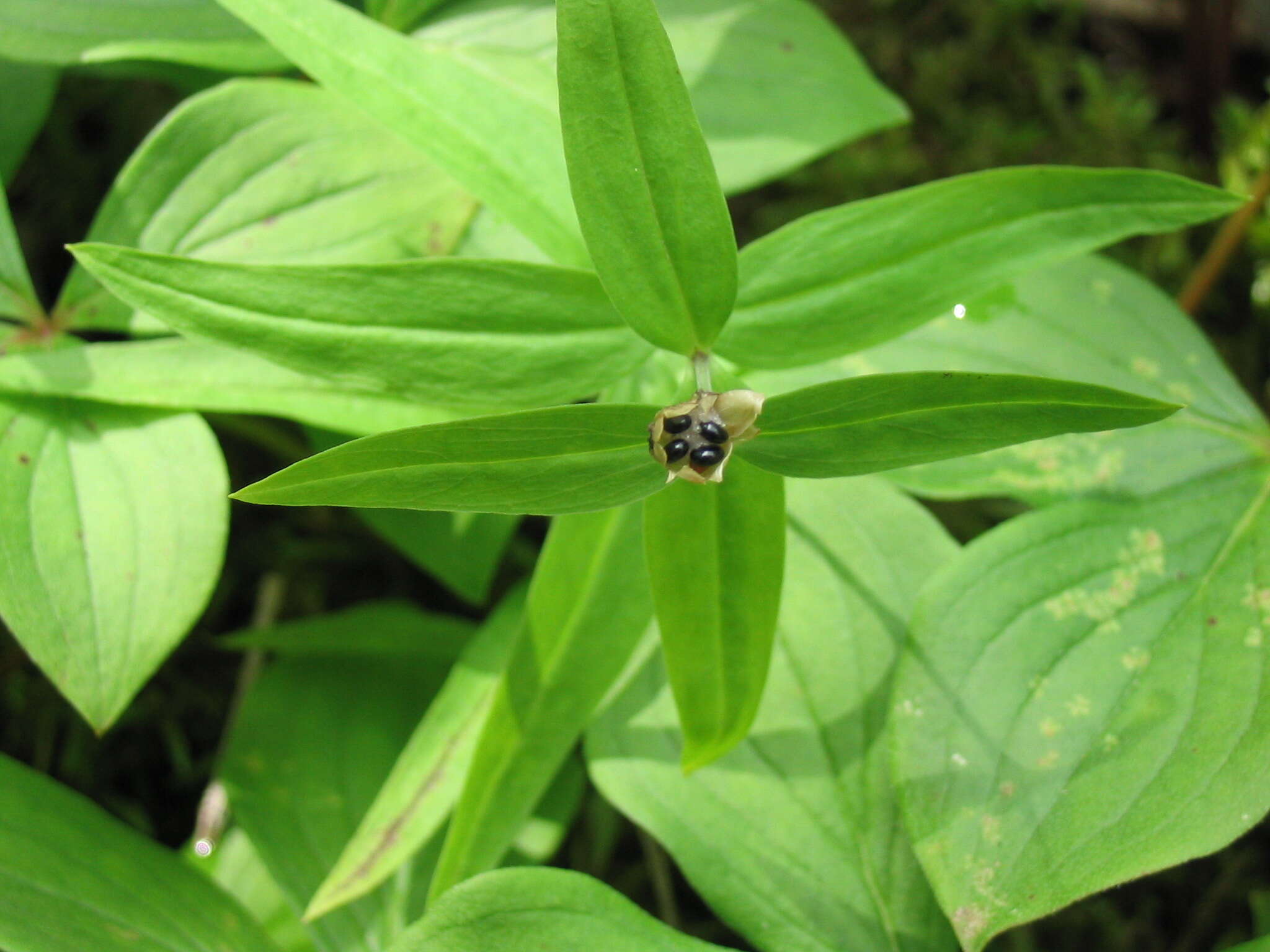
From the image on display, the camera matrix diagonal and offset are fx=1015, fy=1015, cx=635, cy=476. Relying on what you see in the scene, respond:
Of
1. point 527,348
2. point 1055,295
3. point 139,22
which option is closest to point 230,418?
point 139,22

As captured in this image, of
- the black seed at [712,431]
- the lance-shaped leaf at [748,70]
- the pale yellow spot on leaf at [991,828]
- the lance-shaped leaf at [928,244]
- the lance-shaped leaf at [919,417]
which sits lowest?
the pale yellow spot on leaf at [991,828]

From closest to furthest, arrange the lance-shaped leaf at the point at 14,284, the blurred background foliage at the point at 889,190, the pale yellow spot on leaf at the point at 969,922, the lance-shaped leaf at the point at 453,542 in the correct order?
1. the pale yellow spot on leaf at the point at 969,922
2. the lance-shaped leaf at the point at 14,284
3. the lance-shaped leaf at the point at 453,542
4. the blurred background foliage at the point at 889,190

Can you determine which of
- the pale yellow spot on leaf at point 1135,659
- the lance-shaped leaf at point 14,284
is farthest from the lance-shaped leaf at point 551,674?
the lance-shaped leaf at point 14,284

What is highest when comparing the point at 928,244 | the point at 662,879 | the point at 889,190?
the point at 889,190

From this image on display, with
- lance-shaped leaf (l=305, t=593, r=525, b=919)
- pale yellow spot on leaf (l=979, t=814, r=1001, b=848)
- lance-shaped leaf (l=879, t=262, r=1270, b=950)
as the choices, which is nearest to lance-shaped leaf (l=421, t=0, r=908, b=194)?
lance-shaped leaf (l=879, t=262, r=1270, b=950)

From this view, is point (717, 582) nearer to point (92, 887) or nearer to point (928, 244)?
point (928, 244)

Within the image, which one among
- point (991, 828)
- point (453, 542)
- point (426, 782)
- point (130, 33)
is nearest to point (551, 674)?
point (426, 782)

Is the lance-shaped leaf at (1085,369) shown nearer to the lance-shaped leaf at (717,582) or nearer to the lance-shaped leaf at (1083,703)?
the lance-shaped leaf at (1083,703)
